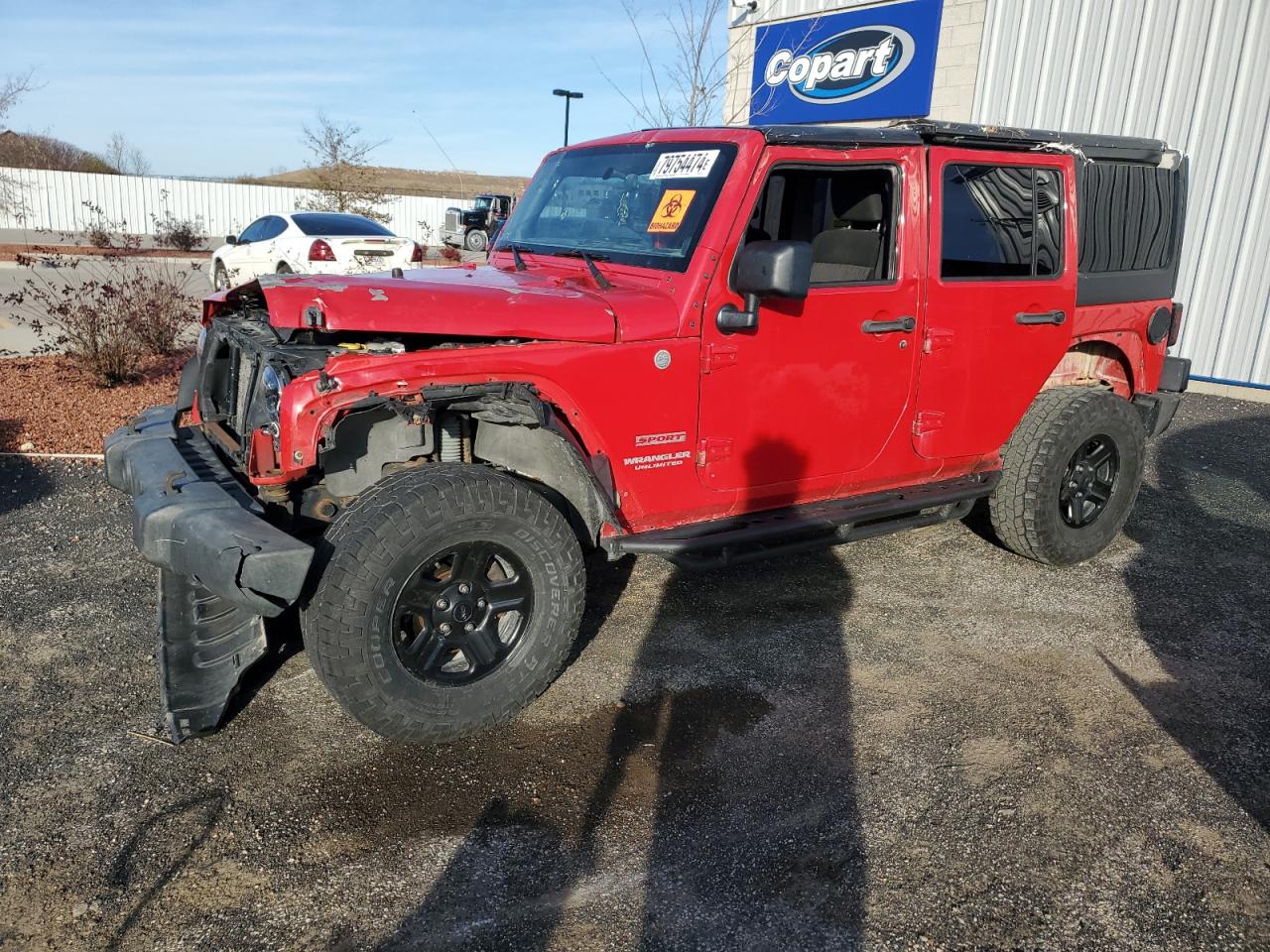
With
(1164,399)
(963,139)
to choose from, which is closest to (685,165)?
(963,139)

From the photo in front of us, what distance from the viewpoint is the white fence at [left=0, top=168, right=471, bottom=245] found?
114 feet

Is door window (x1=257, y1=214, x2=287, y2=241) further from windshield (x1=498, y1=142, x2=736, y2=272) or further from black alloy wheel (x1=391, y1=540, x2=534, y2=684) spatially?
black alloy wheel (x1=391, y1=540, x2=534, y2=684)

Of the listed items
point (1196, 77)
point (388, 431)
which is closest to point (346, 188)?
point (1196, 77)

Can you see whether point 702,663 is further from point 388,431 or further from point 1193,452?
point 1193,452

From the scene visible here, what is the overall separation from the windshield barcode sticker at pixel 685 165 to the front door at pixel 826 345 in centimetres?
24

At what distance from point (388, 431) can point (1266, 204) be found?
10.2 metres

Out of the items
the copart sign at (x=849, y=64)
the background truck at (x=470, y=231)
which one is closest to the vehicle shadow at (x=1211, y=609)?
the background truck at (x=470, y=231)

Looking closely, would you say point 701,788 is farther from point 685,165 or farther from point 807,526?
point 685,165

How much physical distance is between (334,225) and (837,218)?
11603 mm

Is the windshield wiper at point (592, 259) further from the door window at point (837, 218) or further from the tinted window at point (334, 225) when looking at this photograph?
the tinted window at point (334, 225)

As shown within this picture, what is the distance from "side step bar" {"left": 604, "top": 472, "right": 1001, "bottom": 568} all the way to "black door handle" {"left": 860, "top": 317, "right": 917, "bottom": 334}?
0.81 metres

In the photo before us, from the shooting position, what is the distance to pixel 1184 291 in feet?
34.9

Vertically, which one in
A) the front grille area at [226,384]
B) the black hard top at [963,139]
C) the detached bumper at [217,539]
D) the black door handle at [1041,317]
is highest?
the black hard top at [963,139]

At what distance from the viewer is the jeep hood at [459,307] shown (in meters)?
3.18
